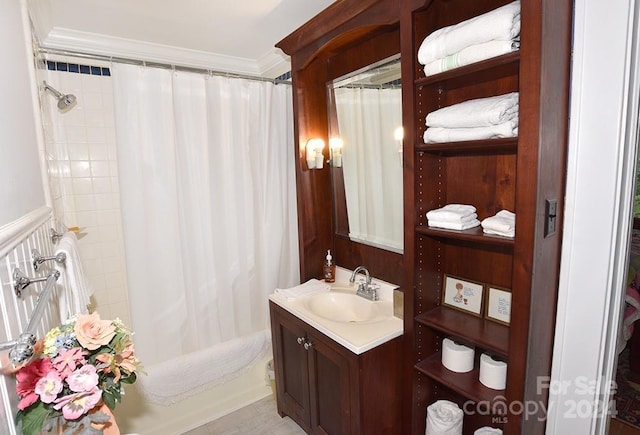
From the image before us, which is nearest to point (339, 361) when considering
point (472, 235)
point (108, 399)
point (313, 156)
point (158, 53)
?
point (472, 235)

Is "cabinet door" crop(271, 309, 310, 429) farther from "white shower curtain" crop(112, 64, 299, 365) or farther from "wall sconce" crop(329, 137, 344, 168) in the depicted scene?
"wall sconce" crop(329, 137, 344, 168)

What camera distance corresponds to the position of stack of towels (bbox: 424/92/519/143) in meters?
1.19

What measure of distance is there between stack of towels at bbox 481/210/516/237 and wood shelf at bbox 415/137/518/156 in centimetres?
25

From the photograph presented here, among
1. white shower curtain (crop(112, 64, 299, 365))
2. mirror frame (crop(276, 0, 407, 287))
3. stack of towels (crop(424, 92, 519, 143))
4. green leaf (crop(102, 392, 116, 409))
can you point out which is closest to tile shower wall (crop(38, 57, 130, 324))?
white shower curtain (crop(112, 64, 299, 365))

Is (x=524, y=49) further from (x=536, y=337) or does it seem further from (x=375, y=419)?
(x=375, y=419)

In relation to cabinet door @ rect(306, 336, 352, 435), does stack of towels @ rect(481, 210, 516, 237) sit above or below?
above

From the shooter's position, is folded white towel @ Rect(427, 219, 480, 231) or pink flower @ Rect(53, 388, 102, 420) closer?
pink flower @ Rect(53, 388, 102, 420)

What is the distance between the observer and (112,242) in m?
2.26

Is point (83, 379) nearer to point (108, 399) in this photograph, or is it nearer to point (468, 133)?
point (108, 399)

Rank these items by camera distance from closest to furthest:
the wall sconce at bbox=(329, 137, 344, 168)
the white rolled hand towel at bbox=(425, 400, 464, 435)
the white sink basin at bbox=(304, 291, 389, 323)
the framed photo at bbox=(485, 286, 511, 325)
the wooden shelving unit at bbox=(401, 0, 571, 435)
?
the wooden shelving unit at bbox=(401, 0, 571, 435) → the framed photo at bbox=(485, 286, 511, 325) → the white rolled hand towel at bbox=(425, 400, 464, 435) → the white sink basin at bbox=(304, 291, 389, 323) → the wall sconce at bbox=(329, 137, 344, 168)

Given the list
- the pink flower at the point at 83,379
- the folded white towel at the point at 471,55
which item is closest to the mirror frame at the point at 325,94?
the folded white towel at the point at 471,55

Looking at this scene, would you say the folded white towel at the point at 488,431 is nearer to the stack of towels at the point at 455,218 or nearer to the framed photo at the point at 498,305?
the framed photo at the point at 498,305

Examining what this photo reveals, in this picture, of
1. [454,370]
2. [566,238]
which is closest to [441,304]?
[454,370]

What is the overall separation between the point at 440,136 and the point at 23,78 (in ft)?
5.20
